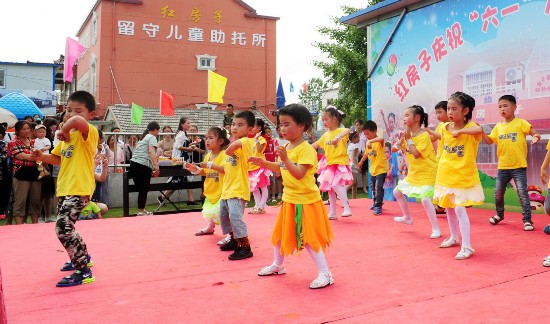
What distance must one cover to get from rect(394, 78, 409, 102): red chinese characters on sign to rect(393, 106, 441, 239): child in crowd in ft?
11.8

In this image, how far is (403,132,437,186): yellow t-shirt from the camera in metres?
5.60

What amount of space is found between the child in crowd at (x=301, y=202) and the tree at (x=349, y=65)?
15704 millimetres

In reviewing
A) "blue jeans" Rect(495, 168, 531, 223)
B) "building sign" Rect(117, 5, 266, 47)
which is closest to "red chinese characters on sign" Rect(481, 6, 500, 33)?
"blue jeans" Rect(495, 168, 531, 223)

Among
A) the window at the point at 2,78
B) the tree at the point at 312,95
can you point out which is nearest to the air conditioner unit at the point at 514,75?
the window at the point at 2,78

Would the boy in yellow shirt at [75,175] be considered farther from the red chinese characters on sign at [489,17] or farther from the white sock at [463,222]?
the red chinese characters on sign at [489,17]

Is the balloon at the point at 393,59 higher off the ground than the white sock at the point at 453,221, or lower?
higher

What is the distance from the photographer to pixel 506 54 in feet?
24.7

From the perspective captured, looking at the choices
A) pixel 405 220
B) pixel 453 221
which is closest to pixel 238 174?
pixel 453 221

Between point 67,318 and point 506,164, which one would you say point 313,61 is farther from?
point 67,318

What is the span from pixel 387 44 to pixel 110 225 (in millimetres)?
6415

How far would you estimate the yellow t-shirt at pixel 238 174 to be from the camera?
4648 mm

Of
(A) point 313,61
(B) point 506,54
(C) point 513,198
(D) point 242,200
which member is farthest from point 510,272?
(A) point 313,61

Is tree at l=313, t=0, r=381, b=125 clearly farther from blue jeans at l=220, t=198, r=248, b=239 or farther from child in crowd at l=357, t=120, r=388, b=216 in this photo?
blue jeans at l=220, t=198, r=248, b=239

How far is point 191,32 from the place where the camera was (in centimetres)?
2309
